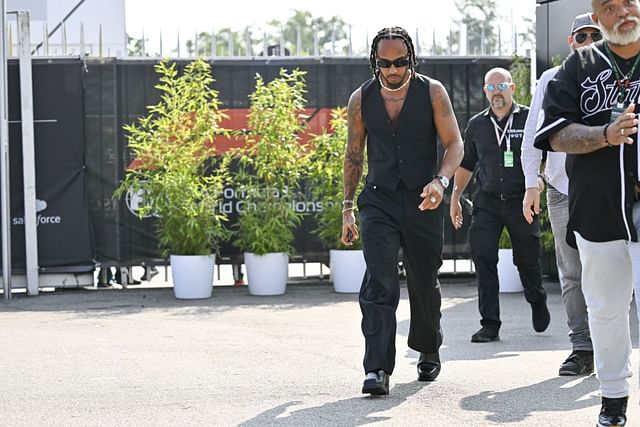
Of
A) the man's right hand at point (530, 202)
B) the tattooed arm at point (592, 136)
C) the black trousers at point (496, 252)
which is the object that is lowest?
the black trousers at point (496, 252)

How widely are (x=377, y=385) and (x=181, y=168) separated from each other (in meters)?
6.40

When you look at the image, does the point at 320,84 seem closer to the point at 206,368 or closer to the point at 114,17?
the point at 114,17

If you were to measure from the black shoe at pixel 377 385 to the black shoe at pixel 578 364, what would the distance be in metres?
1.28

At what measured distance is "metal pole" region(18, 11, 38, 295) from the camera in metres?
12.1

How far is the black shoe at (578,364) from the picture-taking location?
695 cm

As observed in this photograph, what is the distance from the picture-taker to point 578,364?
6.98 metres

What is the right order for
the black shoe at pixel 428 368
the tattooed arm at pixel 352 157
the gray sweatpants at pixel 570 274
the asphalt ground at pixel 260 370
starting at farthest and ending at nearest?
the gray sweatpants at pixel 570 274 → the black shoe at pixel 428 368 → the tattooed arm at pixel 352 157 → the asphalt ground at pixel 260 370

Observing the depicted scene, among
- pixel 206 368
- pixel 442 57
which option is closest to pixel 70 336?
pixel 206 368

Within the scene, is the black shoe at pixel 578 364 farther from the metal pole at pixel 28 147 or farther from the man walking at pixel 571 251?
the metal pole at pixel 28 147

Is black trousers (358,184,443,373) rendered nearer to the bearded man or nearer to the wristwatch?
the wristwatch

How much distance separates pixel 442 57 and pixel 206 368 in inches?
276

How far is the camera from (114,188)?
42.7 feet

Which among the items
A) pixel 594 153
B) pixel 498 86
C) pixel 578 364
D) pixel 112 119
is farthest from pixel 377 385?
pixel 112 119

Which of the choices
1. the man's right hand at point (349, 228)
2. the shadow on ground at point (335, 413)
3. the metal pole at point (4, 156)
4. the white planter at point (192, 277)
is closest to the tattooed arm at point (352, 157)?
the man's right hand at point (349, 228)
